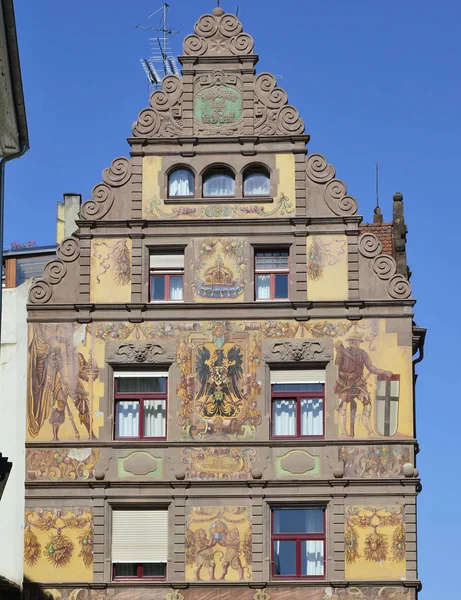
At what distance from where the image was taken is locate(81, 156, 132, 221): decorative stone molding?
4412 centimetres

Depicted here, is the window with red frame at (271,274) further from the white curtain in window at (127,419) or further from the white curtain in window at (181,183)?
the white curtain in window at (127,419)

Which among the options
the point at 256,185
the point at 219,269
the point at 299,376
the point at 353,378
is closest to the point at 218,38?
the point at 256,185

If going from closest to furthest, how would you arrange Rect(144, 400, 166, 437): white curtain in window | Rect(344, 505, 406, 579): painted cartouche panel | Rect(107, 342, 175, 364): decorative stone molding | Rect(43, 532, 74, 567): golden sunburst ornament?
Rect(344, 505, 406, 579): painted cartouche panel
Rect(43, 532, 74, 567): golden sunburst ornament
Rect(144, 400, 166, 437): white curtain in window
Rect(107, 342, 175, 364): decorative stone molding

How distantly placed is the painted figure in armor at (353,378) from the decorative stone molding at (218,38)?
310 inches

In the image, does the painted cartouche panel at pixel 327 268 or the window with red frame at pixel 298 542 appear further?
the painted cartouche panel at pixel 327 268

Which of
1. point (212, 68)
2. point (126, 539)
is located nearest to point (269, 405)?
point (126, 539)

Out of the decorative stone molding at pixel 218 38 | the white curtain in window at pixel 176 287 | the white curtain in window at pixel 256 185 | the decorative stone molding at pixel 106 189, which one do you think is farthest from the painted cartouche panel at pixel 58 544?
the decorative stone molding at pixel 218 38

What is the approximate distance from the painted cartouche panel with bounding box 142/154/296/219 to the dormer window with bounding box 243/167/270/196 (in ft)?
1.12

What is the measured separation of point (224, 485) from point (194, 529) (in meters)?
1.23

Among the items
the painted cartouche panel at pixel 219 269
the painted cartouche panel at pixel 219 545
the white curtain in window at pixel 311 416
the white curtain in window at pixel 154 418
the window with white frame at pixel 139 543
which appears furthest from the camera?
the painted cartouche panel at pixel 219 269

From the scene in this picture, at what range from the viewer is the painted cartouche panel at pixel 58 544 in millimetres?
42031

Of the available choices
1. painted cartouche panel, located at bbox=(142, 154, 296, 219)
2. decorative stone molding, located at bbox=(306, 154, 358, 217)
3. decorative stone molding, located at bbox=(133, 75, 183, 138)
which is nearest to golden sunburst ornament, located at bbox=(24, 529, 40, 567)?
painted cartouche panel, located at bbox=(142, 154, 296, 219)

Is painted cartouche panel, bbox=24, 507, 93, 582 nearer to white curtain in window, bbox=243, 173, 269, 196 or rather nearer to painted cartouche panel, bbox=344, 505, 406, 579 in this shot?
painted cartouche panel, bbox=344, 505, 406, 579

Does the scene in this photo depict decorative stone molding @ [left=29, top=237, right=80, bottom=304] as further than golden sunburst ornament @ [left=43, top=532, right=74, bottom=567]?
Yes
